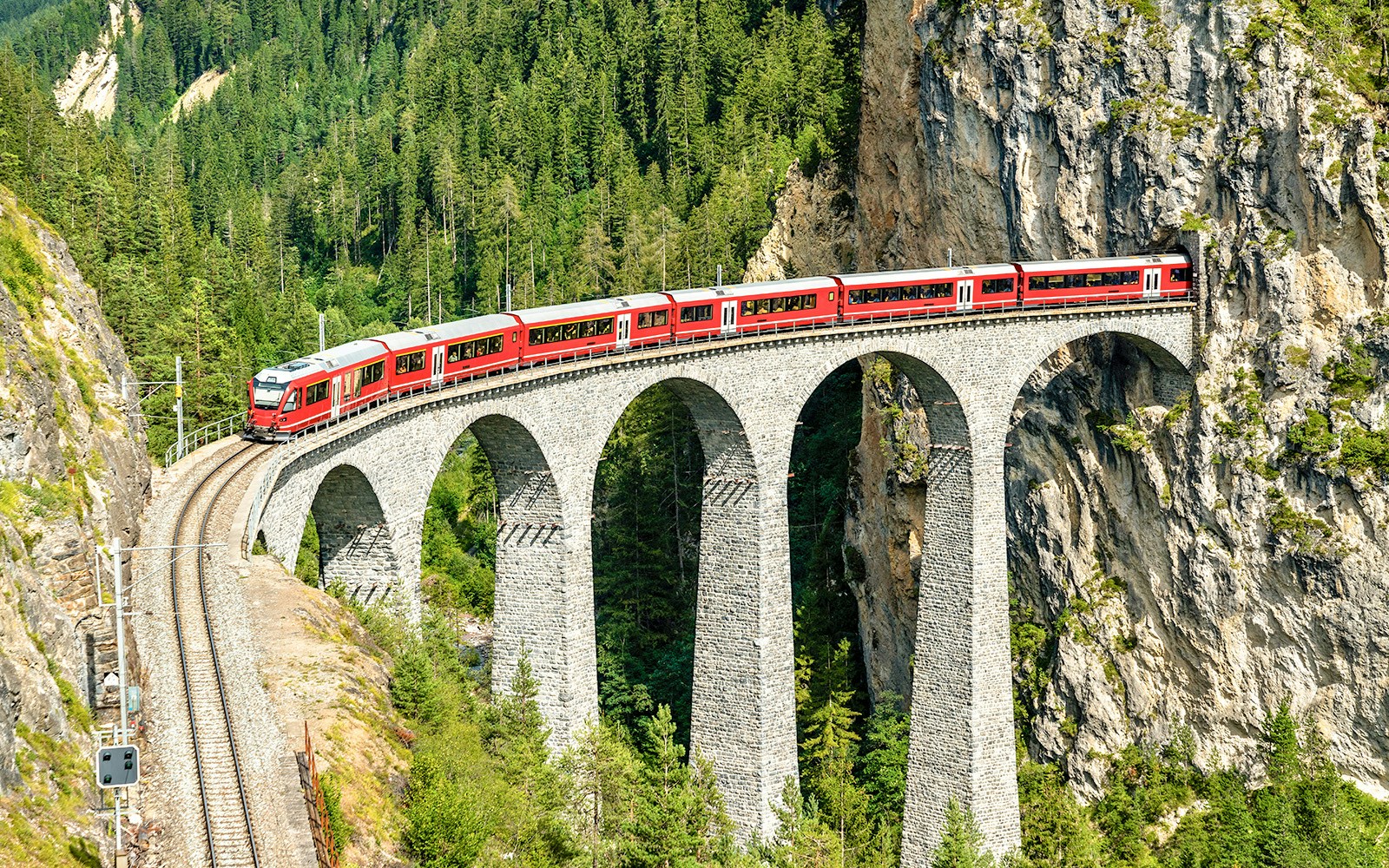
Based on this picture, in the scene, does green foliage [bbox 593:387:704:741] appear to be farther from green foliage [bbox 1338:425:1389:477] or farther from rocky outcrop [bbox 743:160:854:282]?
green foliage [bbox 1338:425:1389:477]

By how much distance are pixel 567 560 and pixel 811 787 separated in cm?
1791

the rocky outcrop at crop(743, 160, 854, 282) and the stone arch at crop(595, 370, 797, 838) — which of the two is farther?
the rocky outcrop at crop(743, 160, 854, 282)

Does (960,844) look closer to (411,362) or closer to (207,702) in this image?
(411,362)

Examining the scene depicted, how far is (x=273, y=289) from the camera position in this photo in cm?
12875

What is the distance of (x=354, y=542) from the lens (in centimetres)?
4803

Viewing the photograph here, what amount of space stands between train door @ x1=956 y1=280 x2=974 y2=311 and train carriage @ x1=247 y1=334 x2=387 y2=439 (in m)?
24.2

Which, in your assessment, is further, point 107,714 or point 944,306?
point 944,306

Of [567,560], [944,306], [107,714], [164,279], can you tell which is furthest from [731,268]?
[107,714]

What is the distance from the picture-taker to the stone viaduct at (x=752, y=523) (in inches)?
1967

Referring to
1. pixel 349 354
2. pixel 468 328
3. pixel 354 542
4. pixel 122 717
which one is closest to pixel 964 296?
pixel 468 328

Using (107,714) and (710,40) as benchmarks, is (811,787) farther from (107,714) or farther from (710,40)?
(710,40)

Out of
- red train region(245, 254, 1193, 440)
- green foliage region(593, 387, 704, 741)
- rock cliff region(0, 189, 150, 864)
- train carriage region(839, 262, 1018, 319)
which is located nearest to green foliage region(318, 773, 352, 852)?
rock cliff region(0, 189, 150, 864)

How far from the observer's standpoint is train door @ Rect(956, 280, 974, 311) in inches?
2414

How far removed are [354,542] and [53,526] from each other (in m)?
11.3
